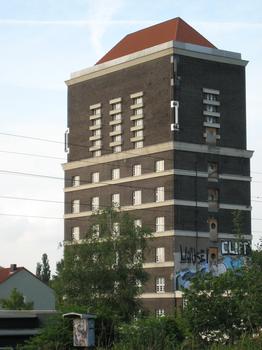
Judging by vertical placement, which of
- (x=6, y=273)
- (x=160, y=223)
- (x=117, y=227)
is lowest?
A: (x=6, y=273)

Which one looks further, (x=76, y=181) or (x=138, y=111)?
(x=76, y=181)

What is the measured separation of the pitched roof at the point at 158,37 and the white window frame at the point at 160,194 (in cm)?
1592

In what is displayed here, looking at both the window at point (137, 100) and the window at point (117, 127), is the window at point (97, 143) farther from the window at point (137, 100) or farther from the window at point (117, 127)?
the window at point (137, 100)

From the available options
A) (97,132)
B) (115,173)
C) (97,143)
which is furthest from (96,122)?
(115,173)

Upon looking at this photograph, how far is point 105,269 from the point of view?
59531mm

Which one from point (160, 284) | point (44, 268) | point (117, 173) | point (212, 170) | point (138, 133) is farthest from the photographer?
point (44, 268)

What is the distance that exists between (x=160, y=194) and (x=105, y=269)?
85.7 feet

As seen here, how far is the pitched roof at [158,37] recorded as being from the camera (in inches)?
3563

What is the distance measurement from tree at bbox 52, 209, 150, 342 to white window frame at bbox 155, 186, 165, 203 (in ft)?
70.1

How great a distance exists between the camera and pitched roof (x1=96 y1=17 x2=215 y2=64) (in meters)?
90.5

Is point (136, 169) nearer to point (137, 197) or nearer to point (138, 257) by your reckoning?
point (137, 197)

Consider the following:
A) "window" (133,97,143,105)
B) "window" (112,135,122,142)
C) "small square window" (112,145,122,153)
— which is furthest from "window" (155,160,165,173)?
"window" (133,97,143,105)

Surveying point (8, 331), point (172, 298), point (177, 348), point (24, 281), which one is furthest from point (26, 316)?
point (24, 281)

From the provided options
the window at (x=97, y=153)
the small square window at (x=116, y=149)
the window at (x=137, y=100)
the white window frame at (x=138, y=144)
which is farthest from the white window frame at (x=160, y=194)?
the window at (x=97, y=153)
